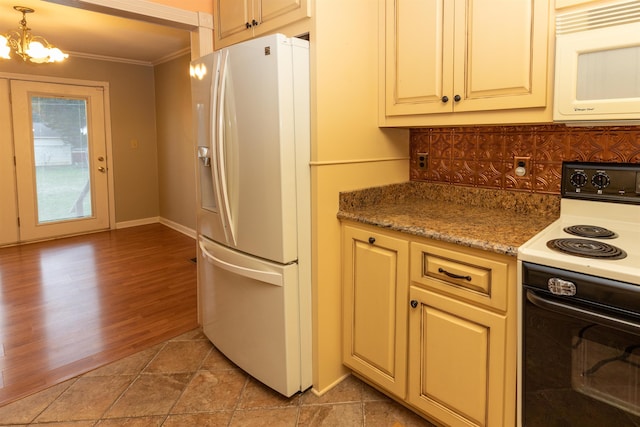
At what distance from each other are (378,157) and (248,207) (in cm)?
73

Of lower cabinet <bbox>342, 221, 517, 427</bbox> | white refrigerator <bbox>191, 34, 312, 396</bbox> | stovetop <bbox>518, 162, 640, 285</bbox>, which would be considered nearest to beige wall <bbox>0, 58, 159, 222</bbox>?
white refrigerator <bbox>191, 34, 312, 396</bbox>

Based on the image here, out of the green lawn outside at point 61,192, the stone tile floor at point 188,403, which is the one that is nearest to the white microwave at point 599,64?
the stone tile floor at point 188,403

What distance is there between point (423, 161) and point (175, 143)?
4061 mm

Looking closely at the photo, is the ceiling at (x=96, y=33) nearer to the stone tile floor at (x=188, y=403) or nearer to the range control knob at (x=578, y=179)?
the stone tile floor at (x=188, y=403)

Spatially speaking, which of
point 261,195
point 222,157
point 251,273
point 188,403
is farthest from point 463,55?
point 188,403

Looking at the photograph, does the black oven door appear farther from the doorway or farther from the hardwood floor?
the doorway

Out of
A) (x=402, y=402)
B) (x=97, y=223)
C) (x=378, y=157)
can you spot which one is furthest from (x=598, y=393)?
(x=97, y=223)

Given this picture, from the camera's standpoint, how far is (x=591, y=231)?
5.07 feet

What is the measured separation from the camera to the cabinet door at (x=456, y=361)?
1.49m

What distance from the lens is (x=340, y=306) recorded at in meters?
2.07

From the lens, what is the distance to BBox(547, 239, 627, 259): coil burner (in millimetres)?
1254

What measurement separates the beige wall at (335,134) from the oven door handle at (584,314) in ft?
3.02

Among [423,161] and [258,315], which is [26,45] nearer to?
[258,315]

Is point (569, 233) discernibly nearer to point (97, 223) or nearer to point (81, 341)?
point (81, 341)
